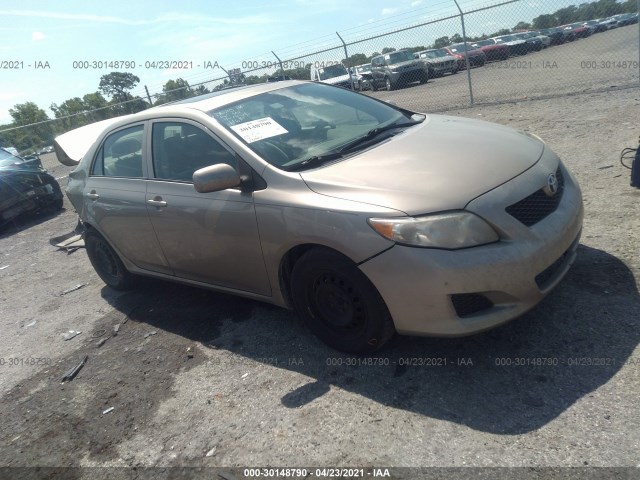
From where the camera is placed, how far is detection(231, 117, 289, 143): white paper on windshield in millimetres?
3529

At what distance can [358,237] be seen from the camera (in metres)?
2.79

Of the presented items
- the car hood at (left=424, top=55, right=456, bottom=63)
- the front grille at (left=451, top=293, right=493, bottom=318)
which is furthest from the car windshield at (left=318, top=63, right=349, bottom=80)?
the front grille at (left=451, top=293, right=493, bottom=318)

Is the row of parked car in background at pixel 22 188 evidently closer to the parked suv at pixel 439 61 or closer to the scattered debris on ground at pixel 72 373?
the scattered debris on ground at pixel 72 373

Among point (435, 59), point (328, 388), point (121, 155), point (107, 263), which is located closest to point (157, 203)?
point (121, 155)

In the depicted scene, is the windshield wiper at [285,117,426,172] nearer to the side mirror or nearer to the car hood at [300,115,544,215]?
the car hood at [300,115,544,215]

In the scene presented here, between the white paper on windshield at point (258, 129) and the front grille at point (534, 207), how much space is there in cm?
169

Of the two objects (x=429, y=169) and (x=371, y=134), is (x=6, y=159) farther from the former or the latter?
(x=429, y=169)

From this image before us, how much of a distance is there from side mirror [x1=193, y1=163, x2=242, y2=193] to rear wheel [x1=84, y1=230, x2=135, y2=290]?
2.20 meters

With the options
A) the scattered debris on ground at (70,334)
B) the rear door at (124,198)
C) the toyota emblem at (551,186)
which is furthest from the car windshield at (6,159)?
the toyota emblem at (551,186)

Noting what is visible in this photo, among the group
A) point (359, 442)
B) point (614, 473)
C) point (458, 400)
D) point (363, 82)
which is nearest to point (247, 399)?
point (359, 442)

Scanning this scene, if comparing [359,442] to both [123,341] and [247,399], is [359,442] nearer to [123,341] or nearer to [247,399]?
Answer: [247,399]

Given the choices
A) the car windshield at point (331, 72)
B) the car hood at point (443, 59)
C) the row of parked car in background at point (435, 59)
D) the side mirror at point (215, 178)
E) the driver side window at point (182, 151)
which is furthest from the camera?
the car hood at point (443, 59)

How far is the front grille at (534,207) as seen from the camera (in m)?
2.79

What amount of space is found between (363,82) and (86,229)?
63.6 ft
